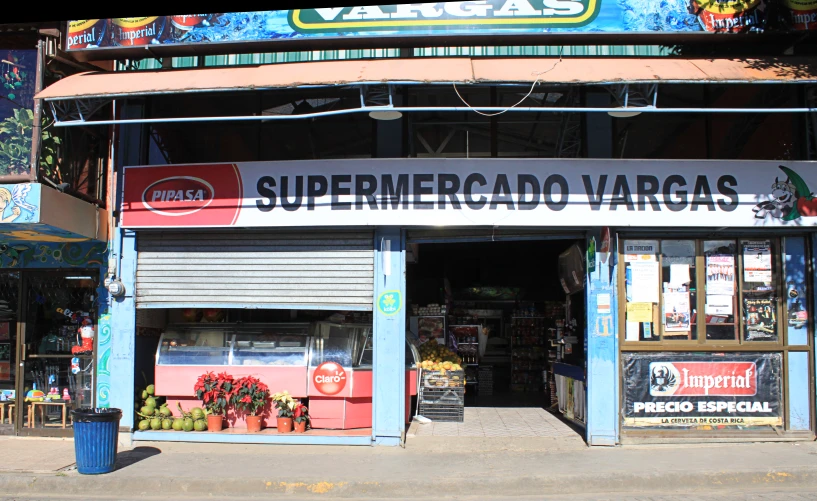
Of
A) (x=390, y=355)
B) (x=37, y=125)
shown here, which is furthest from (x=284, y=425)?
(x=37, y=125)

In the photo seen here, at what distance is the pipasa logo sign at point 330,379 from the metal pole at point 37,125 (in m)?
4.79

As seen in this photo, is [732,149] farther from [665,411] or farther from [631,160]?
[665,411]

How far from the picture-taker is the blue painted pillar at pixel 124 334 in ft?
34.0

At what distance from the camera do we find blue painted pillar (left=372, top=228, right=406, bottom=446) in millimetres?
10031

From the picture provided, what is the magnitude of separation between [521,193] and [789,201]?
376cm

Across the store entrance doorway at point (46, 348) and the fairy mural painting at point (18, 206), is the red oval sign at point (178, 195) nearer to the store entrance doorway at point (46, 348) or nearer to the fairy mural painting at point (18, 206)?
the fairy mural painting at point (18, 206)

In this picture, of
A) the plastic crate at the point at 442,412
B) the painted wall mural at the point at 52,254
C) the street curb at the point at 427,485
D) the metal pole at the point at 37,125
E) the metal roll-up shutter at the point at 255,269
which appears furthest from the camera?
the plastic crate at the point at 442,412

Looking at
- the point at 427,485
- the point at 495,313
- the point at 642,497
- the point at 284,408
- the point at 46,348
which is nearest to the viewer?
the point at 642,497

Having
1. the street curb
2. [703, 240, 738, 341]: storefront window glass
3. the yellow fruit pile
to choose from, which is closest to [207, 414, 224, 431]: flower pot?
the street curb

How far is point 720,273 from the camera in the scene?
33.7 ft

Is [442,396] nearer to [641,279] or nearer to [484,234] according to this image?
[484,234]

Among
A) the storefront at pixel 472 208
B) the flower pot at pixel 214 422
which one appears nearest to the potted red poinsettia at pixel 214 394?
the flower pot at pixel 214 422

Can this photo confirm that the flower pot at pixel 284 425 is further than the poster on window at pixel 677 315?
Yes

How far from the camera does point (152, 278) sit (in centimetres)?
1059
